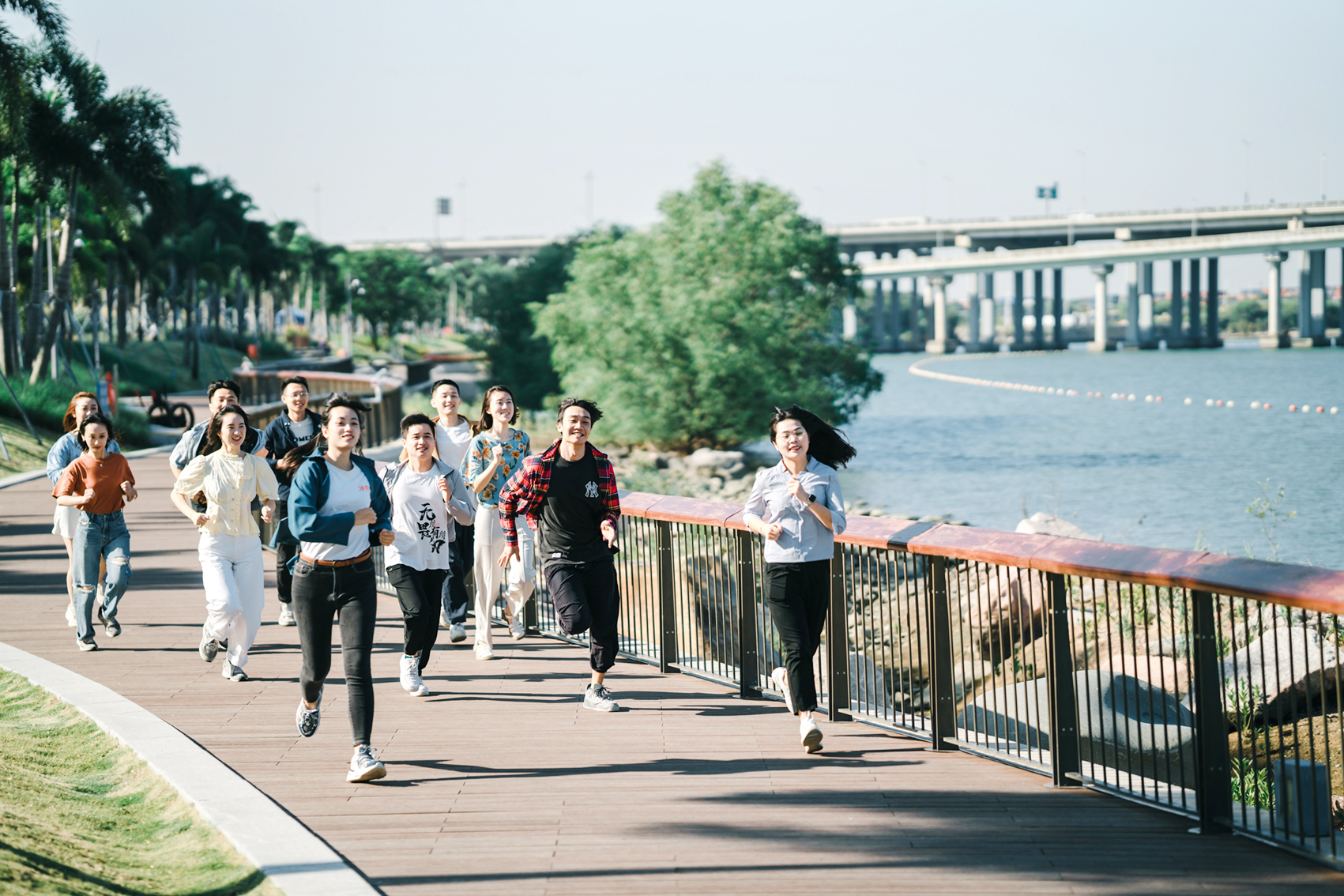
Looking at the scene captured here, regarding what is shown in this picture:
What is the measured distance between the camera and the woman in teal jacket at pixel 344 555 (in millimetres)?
5957

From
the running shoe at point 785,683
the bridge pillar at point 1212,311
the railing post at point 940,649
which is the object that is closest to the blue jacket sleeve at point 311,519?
the running shoe at point 785,683

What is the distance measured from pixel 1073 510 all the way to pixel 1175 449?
14.5 metres

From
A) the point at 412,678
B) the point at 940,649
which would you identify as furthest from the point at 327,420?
the point at 940,649

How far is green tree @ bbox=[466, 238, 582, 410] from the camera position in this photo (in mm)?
66250

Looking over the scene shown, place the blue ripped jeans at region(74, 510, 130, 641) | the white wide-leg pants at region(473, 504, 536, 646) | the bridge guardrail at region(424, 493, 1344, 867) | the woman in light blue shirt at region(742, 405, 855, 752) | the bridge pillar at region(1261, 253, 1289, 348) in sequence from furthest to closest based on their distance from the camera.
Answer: the bridge pillar at region(1261, 253, 1289, 348) < the blue ripped jeans at region(74, 510, 130, 641) < the white wide-leg pants at region(473, 504, 536, 646) < the woman in light blue shirt at region(742, 405, 855, 752) < the bridge guardrail at region(424, 493, 1344, 867)

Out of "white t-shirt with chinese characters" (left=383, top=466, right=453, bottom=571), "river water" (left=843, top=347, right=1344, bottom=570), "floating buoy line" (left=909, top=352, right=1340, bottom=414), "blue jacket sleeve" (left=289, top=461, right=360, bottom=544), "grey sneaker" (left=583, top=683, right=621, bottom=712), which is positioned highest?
"blue jacket sleeve" (left=289, top=461, right=360, bottom=544)

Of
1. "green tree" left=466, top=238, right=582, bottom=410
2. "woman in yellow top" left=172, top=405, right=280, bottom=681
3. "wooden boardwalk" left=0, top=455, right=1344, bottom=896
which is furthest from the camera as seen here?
"green tree" left=466, top=238, right=582, bottom=410

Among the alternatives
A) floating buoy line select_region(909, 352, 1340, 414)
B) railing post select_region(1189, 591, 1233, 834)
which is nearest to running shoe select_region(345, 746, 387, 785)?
railing post select_region(1189, 591, 1233, 834)

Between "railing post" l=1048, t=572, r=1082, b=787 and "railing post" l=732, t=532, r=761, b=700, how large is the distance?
2076 mm

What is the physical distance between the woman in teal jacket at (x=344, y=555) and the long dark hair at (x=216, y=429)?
6.03 feet

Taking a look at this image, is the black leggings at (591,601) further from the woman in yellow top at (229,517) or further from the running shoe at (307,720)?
the woman in yellow top at (229,517)

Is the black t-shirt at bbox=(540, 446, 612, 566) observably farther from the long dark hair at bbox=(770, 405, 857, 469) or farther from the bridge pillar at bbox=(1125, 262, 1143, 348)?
the bridge pillar at bbox=(1125, 262, 1143, 348)

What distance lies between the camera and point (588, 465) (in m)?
7.14

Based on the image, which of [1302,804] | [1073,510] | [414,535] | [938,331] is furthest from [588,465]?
[938,331]
